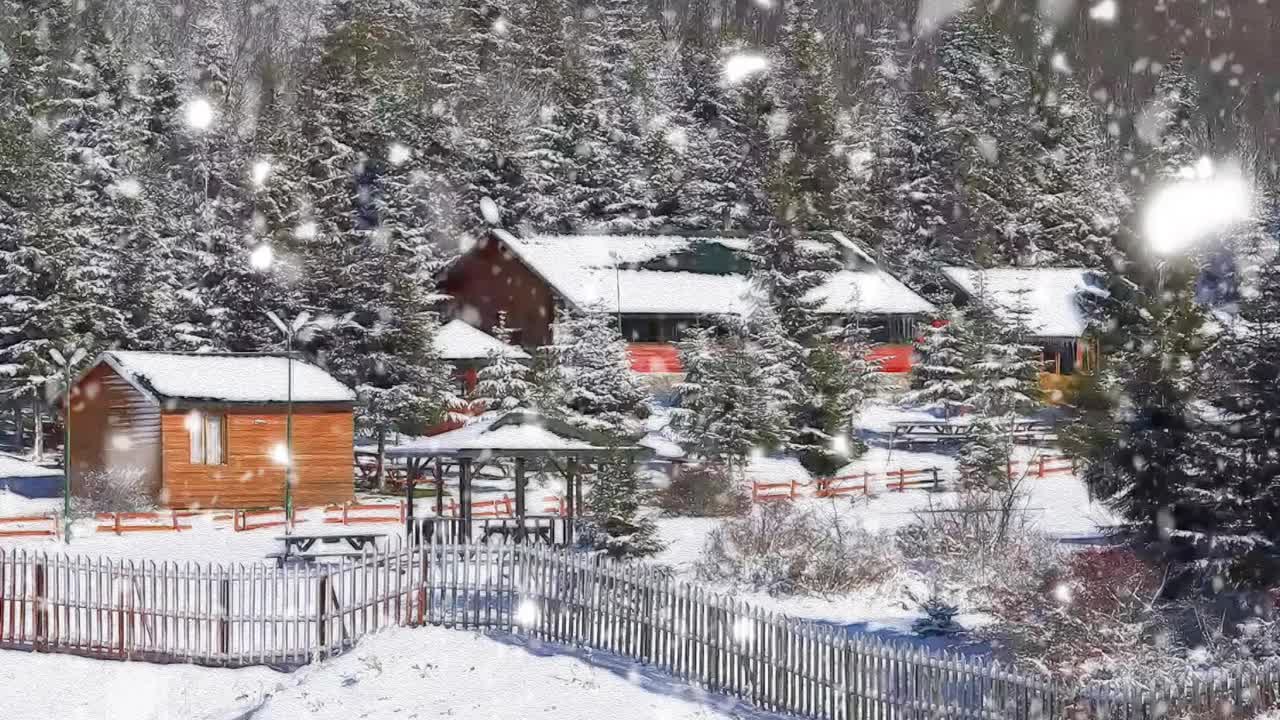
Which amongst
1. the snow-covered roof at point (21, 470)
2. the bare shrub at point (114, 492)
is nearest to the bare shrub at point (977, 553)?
the bare shrub at point (114, 492)

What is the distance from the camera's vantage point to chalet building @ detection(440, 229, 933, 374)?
69.8 meters

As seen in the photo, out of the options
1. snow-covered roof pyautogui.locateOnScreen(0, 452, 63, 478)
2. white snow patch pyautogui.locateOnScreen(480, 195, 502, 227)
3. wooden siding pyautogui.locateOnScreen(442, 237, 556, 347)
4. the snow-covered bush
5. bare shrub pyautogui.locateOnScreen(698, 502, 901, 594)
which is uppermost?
white snow patch pyautogui.locateOnScreen(480, 195, 502, 227)

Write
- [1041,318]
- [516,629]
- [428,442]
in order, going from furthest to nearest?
1. [1041,318]
2. [428,442]
3. [516,629]

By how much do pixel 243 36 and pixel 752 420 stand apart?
517 feet

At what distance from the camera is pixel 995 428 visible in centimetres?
5006

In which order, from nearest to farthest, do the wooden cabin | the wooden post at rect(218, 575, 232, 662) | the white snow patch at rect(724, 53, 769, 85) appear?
1. the wooden post at rect(218, 575, 232, 662)
2. the wooden cabin
3. the white snow patch at rect(724, 53, 769, 85)

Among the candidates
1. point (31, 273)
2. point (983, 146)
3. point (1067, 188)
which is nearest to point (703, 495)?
point (31, 273)

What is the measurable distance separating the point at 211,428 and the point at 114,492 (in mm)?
3296

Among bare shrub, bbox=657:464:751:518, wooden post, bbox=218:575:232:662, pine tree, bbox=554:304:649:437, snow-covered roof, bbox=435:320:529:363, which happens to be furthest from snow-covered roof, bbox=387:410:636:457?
snow-covered roof, bbox=435:320:529:363

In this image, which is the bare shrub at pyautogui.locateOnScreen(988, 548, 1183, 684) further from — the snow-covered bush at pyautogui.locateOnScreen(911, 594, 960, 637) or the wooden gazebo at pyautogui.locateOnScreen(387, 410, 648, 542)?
the wooden gazebo at pyautogui.locateOnScreen(387, 410, 648, 542)

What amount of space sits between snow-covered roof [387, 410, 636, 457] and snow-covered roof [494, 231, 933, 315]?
110ft

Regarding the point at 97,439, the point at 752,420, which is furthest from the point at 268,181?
the point at 752,420

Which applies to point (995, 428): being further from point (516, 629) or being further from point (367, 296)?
point (516, 629)

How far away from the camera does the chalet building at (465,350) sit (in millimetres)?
62594
